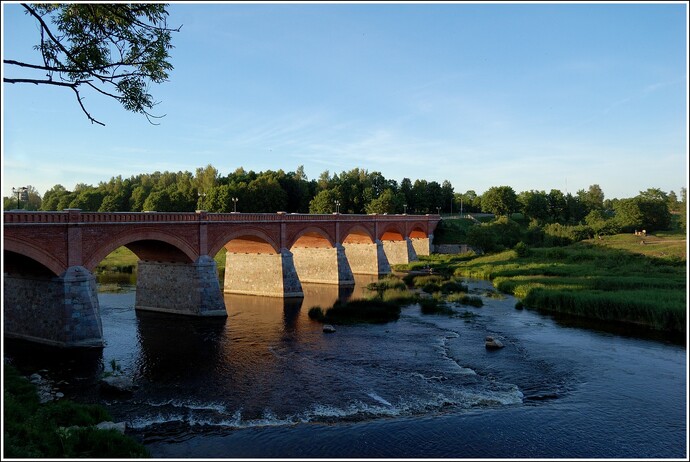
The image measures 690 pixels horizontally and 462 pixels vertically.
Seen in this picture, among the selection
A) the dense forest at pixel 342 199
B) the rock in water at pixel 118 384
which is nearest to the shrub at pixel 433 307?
the rock in water at pixel 118 384

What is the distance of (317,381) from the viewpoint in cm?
2275

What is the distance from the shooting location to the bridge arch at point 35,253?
24375 mm

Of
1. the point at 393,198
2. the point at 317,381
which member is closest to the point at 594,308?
the point at 317,381

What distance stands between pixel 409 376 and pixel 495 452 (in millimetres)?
7325

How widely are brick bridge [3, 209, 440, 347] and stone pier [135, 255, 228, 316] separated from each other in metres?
0.07

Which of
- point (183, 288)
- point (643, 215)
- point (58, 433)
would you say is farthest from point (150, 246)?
point (643, 215)

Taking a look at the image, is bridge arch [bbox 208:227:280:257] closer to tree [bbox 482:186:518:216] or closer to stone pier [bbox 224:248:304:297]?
stone pier [bbox 224:248:304:297]

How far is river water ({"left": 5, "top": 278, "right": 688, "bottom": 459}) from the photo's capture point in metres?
17.0

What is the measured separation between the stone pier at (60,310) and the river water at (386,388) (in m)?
1.22

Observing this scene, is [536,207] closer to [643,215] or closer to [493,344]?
[643,215]

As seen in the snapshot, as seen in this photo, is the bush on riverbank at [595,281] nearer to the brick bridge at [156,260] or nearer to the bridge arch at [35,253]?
the brick bridge at [156,260]

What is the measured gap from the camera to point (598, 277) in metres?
45.6

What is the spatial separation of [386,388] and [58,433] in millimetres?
12474

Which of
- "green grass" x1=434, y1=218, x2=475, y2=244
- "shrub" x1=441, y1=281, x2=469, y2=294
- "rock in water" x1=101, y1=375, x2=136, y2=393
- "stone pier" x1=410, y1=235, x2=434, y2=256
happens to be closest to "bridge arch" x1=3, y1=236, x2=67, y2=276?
"rock in water" x1=101, y1=375, x2=136, y2=393
